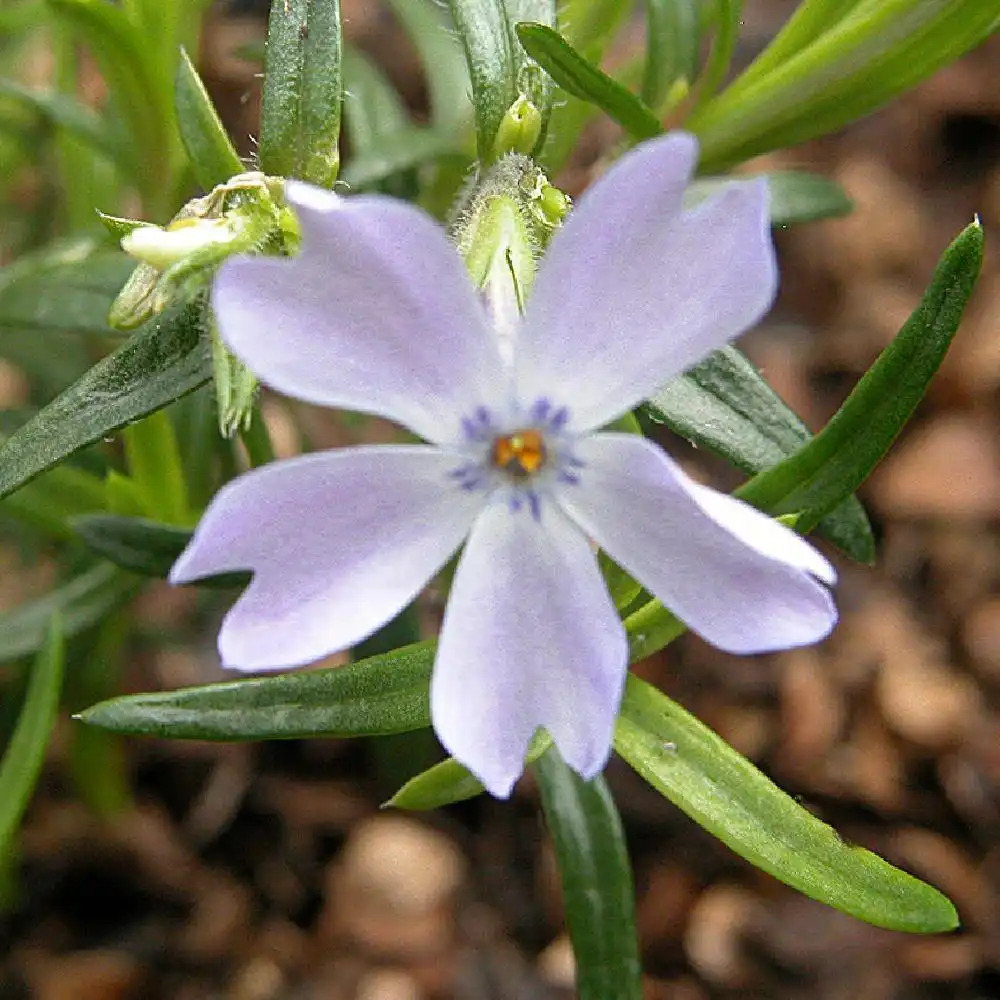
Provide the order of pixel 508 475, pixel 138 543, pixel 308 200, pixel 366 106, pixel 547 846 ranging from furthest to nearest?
1. pixel 547 846
2. pixel 366 106
3. pixel 138 543
4. pixel 508 475
5. pixel 308 200

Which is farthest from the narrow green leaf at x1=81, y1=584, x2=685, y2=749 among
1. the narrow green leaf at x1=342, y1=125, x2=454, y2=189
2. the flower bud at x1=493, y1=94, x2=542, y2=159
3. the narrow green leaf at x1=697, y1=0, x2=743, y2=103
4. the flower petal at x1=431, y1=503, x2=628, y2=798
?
the narrow green leaf at x1=697, y1=0, x2=743, y2=103

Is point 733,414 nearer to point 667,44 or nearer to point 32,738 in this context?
point 667,44

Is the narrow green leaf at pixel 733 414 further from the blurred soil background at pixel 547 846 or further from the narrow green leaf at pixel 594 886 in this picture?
the blurred soil background at pixel 547 846

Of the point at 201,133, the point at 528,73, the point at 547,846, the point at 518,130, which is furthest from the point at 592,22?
the point at 547,846

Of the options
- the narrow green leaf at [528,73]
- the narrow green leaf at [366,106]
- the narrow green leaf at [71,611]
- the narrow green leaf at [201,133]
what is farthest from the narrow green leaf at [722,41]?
the narrow green leaf at [71,611]

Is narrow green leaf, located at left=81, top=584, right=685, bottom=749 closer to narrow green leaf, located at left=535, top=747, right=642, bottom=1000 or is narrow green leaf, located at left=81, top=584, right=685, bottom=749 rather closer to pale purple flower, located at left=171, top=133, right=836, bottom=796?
pale purple flower, located at left=171, top=133, right=836, bottom=796

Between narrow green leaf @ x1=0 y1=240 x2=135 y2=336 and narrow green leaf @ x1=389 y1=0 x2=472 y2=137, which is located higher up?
narrow green leaf @ x1=389 y1=0 x2=472 y2=137
